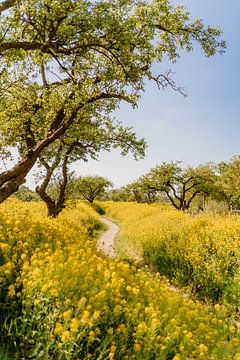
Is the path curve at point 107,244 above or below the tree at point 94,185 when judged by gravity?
below

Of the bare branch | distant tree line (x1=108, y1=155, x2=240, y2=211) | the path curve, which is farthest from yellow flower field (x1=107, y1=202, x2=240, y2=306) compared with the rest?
distant tree line (x1=108, y1=155, x2=240, y2=211)

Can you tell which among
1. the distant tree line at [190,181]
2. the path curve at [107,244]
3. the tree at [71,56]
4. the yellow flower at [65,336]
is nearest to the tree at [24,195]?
the distant tree line at [190,181]

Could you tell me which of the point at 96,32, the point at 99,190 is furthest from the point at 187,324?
the point at 99,190

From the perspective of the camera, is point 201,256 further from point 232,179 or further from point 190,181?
point 232,179

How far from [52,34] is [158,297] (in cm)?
667

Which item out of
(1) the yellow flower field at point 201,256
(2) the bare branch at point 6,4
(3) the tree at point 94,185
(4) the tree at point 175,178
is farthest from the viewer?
(3) the tree at point 94,185

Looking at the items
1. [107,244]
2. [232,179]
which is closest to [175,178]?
[232,179]

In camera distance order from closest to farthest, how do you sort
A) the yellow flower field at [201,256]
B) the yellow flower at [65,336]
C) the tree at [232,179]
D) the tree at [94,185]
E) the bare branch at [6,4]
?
the yellow flower at [65,336] < the bare branch at [6,4] < the yellow flower field at [201,256] < the tree at [232,179] < the tree at [94,185]

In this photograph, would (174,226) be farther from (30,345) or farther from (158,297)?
(30,345)

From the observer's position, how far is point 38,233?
25.7 ft

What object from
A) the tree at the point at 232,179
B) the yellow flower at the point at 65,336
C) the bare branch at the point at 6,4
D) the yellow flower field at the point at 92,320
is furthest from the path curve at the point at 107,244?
the tree at the point at 232,179

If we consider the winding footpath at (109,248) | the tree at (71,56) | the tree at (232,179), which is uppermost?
the tree at (232,179)

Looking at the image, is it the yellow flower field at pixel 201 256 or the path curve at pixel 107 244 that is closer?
the path curve at pixel 107 244

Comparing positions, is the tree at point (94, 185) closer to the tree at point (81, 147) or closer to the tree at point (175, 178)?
the tree at point (175, 178)
